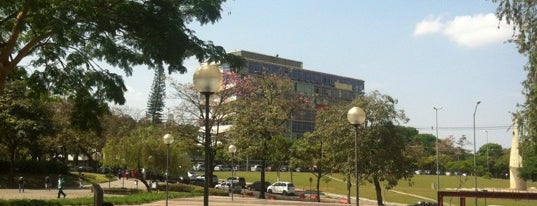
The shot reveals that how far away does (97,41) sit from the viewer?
65.5 feet

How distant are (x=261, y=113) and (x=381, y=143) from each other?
1215 cm

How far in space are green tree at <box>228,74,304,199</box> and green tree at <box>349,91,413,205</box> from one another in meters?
9.85

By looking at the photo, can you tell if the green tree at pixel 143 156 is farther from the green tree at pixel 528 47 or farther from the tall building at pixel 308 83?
the tall building at pixel 308 83

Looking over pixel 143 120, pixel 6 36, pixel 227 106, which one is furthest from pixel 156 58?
pixel 143 120

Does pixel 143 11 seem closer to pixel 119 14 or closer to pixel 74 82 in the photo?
pixel 119 14

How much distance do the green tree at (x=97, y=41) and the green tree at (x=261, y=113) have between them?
25904 mm

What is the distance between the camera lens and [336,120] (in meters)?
44.0

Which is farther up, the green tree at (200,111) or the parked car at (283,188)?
the green tree at (200,111)

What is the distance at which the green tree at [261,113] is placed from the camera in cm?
4812

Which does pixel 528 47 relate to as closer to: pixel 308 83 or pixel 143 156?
pixel 143 156

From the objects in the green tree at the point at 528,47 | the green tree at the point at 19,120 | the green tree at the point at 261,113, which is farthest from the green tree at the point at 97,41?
the green tree at the point at 19,120

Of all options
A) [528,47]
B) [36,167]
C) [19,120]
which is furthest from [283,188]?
[528,47]

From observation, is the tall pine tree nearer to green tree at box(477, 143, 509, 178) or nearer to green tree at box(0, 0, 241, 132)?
green tree at box(477, 143, 509, 178)

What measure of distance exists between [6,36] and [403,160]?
2667 centimetres
